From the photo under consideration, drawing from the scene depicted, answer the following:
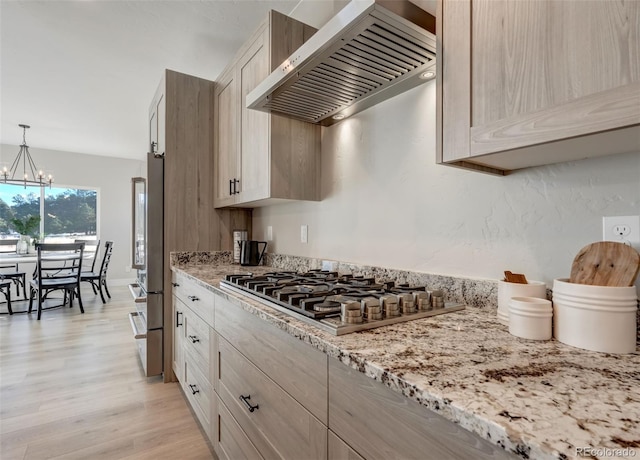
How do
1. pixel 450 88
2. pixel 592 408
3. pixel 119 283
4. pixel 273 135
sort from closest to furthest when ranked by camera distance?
pixel 592 408, pixel 450 88, pixel 273 135, pixel 119 283

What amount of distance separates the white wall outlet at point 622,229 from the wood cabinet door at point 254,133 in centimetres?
141

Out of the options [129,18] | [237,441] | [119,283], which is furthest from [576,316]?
[119,283]

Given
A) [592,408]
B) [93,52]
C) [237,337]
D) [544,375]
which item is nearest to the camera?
[592,408]

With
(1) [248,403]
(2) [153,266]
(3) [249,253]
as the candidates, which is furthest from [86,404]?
(1) [248,403]

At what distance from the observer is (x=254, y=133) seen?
78.0 inches

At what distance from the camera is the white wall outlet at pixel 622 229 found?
83 cm

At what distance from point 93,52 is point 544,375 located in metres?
3.56

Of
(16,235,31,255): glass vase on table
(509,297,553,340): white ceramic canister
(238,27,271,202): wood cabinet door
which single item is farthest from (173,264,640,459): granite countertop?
(16,235,31,255): glass vase on table

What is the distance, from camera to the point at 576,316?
2.48ft

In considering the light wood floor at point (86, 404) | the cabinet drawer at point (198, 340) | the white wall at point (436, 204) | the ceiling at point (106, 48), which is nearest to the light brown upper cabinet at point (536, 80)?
the white wall at point (436, 204)

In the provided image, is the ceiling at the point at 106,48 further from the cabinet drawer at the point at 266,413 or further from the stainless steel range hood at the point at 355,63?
the cabinet drawer at the point at 266,413

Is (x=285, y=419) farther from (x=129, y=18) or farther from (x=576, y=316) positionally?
(x=129, y=18)

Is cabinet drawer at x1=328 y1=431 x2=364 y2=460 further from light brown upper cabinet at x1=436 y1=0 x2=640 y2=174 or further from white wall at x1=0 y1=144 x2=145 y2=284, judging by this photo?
white wall at x1=0 y1=144 x2=145 y2=284

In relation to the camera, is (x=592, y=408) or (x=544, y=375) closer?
(x=592, y=408)
